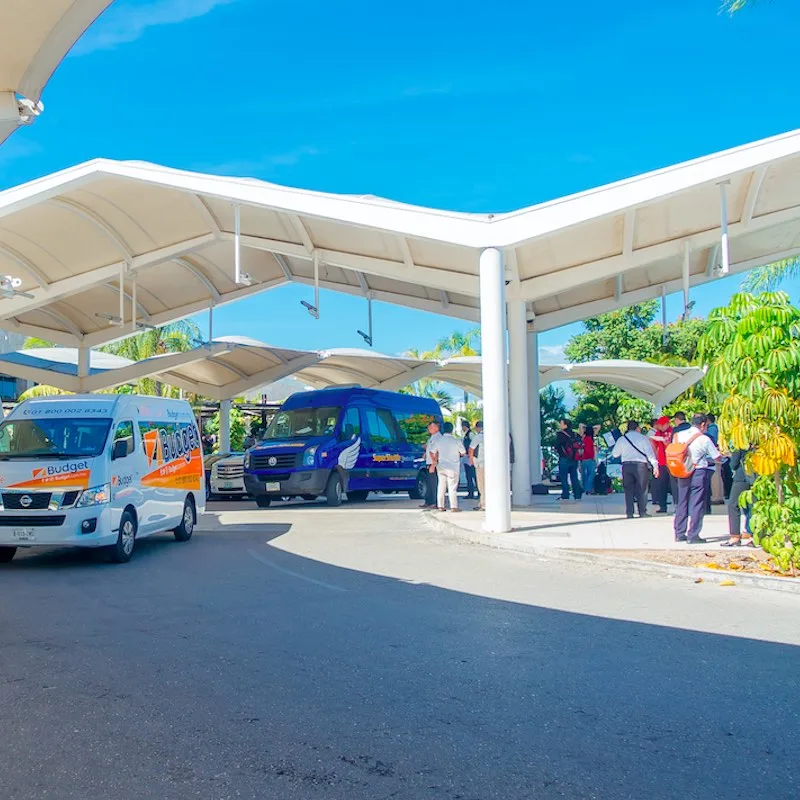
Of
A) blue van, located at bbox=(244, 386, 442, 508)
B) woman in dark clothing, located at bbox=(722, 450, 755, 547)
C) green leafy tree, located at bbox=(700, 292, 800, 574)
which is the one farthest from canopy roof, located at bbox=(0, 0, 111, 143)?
blue van, located at bbox=(244, 386, 442, 508)

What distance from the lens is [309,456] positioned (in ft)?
61.3

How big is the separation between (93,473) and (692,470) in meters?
7.56

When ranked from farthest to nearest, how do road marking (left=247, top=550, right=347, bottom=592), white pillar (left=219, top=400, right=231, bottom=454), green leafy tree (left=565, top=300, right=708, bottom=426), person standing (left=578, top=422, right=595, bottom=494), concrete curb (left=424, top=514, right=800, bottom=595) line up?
green leafy tree (left=565, top=300, right=708, bottom=426)
white pillar (left=219, top=400, right=231, bottom=454)
person standing (left=578, top=422, right=595, bottom=494)
road marking (left=247, top=550, right=347, bottom=592)
concrete curb (left=424, top=514, right=800, bottom=595)

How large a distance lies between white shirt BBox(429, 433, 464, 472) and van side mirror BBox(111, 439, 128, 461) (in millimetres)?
6523

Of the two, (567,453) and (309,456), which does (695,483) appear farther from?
(309,456)

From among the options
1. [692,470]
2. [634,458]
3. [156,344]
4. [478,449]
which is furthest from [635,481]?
[156,344]

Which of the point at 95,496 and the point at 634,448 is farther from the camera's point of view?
the point at 634,448

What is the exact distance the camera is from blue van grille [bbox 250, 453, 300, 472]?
18.7 metres

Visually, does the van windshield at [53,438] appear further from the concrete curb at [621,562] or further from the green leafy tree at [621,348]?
the green leafy tree at [621,348]

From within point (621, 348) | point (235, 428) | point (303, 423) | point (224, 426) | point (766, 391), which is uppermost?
point (621, 348)

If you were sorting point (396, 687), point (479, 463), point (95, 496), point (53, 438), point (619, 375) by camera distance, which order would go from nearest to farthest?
point (396, 687) → point (95, 496) → point (53, 438) → point (479, 463) → point (619, 375)

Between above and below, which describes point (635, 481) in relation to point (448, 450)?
below

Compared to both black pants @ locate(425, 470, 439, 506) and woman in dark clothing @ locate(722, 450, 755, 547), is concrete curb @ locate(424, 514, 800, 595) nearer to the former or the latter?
woman in dark clothing @ locate(722, 450, 755, 547)

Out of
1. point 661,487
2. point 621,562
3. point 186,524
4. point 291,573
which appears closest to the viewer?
point 291,573
